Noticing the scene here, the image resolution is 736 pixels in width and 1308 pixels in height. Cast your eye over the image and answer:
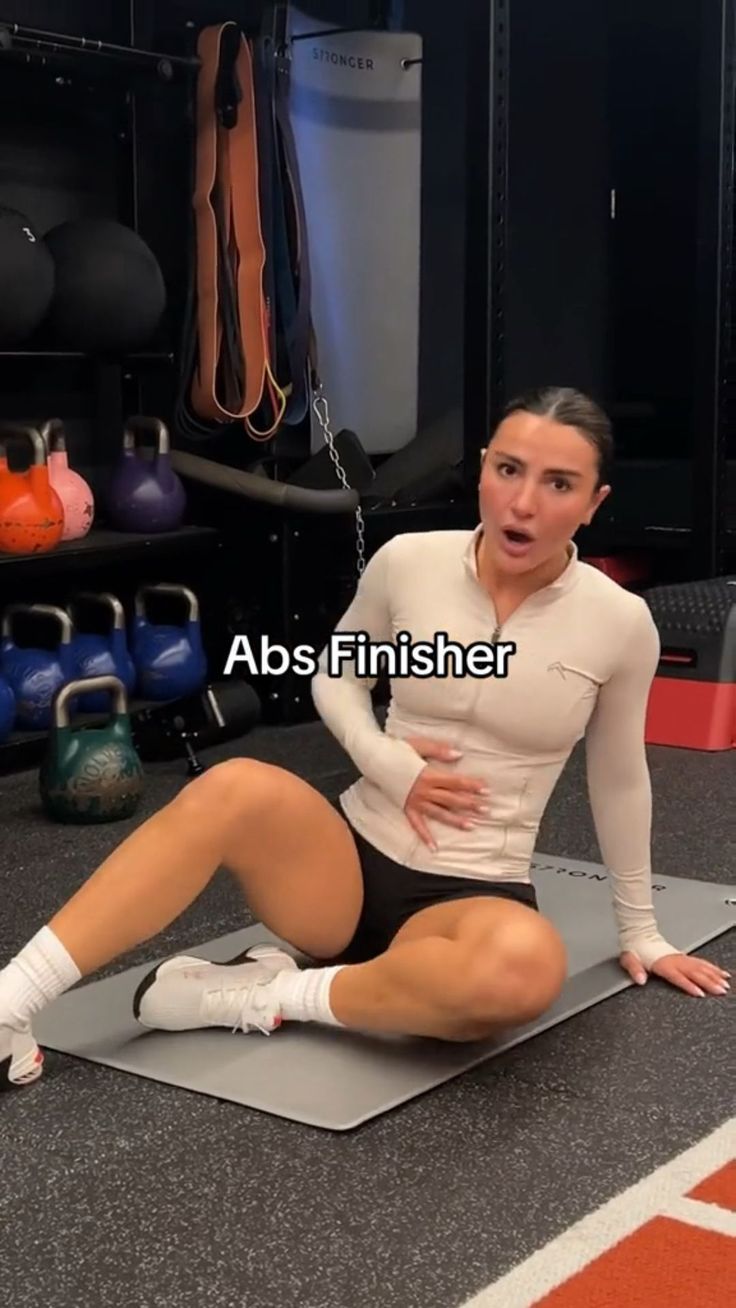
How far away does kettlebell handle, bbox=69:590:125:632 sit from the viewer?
3.80 m

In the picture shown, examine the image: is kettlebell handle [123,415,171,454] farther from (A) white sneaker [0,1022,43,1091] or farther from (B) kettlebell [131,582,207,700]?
(A) white sneaker [0,1022,43,1091]

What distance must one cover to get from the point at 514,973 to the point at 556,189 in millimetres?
4052

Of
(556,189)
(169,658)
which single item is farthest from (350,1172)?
(556,189)

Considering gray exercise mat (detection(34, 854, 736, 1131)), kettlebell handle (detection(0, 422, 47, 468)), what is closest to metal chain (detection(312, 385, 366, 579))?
kettlebell handle (detection(0, 422, 47, 468))

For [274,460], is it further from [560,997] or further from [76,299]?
[560,997]

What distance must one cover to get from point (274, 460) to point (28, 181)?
97cm

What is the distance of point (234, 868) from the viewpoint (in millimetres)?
2023

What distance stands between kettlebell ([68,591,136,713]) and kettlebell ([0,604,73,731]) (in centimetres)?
4

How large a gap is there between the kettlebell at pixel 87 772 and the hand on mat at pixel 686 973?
4.33 ft

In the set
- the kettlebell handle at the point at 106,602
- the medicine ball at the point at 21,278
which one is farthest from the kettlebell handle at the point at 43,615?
the medicine ball at the point at 21,278

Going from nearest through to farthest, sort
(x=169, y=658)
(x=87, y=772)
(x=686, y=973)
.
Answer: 1. (x=686, y=973)
2. (x=87, y=772)
3. (x=169, y=658)

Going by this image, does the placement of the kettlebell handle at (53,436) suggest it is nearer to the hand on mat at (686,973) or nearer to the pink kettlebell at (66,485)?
the pink kettlebell at (66,485)

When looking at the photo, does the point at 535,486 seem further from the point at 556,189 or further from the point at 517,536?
the point at 556,189

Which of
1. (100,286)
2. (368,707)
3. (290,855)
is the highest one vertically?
(100,286)
